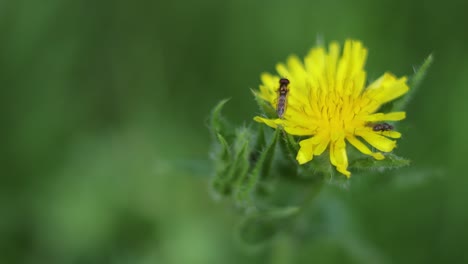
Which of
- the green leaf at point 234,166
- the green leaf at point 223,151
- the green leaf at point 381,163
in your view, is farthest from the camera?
the green leaf at point 234,166

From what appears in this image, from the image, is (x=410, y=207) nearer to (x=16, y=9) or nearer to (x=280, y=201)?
(x=280, y=201)

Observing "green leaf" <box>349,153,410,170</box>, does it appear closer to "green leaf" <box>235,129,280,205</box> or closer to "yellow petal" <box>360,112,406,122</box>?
"yellow petal" <box>360,112,406,122</box>

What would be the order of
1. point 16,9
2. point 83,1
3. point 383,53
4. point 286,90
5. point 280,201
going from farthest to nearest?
point 83,1, point 16,9, point 383,53, point 280,201, point 286,90

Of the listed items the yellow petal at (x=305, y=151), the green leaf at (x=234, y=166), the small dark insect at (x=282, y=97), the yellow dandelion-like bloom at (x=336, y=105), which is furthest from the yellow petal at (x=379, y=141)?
the green leaf at (x=234, y=166)

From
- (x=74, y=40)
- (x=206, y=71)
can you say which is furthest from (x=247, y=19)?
(x=74, y=40)

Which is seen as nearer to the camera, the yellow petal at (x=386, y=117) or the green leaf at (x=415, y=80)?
the yellow petal at (x=386, y=117)

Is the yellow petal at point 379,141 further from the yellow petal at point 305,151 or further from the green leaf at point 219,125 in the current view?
the green leaf at point 219,125

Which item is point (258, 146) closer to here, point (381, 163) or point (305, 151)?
point (305, 151)
